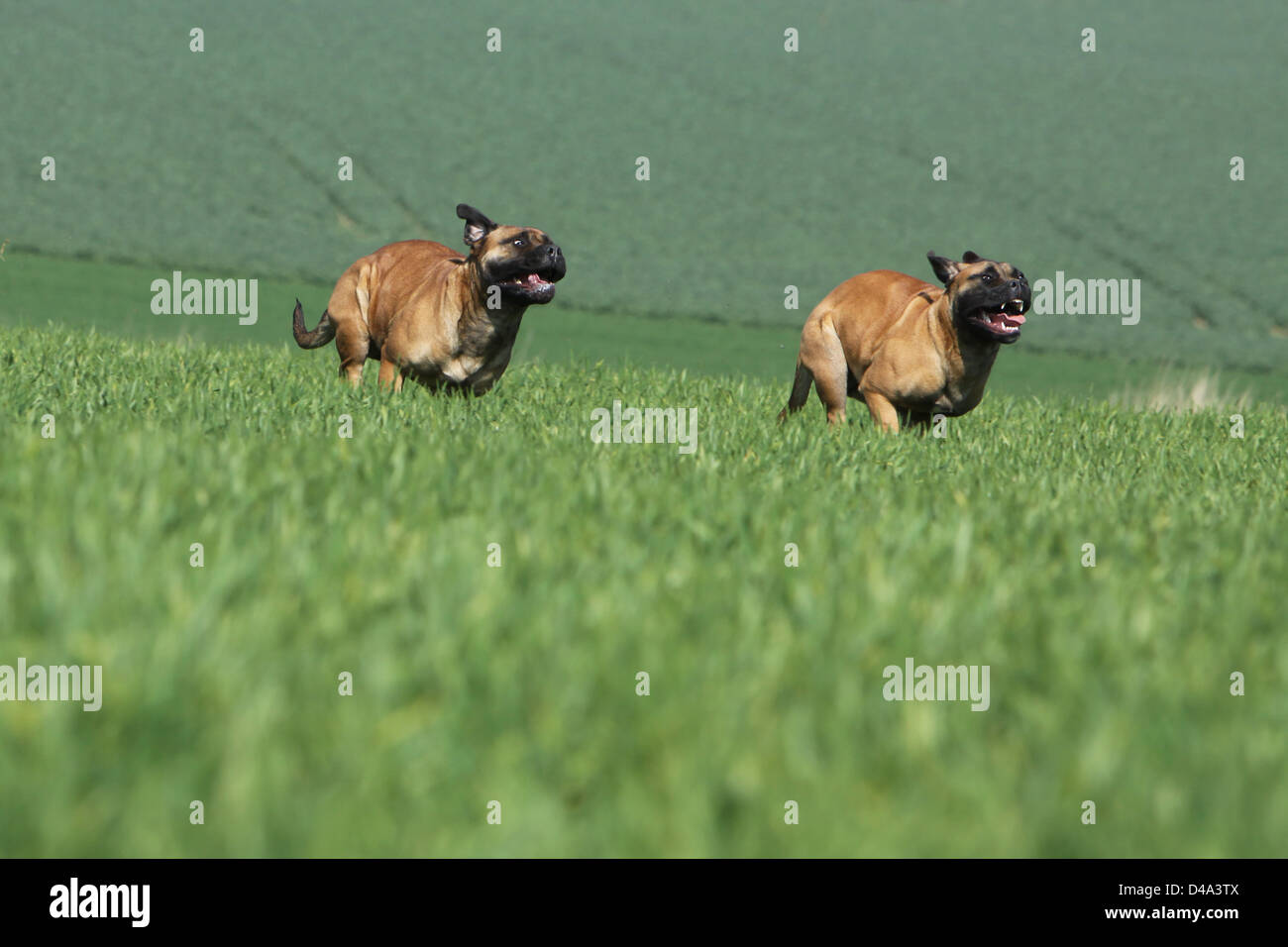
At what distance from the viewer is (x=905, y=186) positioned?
44.0 metres

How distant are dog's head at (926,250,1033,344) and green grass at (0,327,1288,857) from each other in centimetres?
297

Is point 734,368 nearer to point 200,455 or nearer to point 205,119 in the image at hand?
point 200,455

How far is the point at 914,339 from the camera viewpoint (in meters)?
8.73

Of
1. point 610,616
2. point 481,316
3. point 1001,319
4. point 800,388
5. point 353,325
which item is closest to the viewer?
point 610,616

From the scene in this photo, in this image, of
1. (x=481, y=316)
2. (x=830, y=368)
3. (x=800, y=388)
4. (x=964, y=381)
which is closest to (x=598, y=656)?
(x=481, y=316)

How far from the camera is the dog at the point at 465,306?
860cm

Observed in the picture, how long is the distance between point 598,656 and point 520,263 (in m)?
6.21

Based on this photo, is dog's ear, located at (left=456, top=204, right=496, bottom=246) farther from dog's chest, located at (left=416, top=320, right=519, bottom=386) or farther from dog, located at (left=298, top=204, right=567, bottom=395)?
dog's chest, located at (left=416, top=320, right=519, bottom=386)

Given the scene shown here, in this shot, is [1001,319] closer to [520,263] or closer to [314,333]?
[520,263]

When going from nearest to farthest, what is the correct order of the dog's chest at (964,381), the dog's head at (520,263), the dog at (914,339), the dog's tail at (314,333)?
the dog at (914,339) < the dog's head at (520,263) < the dog's chest at (964,381) < the dog's tail at (314,333)

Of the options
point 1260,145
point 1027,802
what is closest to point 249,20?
point 1260,145

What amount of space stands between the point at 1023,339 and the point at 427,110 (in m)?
25.5

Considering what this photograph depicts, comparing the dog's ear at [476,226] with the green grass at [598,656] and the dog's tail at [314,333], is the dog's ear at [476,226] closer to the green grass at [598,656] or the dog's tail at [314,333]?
the dog's tail at [314,333]

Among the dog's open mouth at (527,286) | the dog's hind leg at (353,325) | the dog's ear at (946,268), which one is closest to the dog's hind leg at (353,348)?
the dog's hind leg at (353,325)
